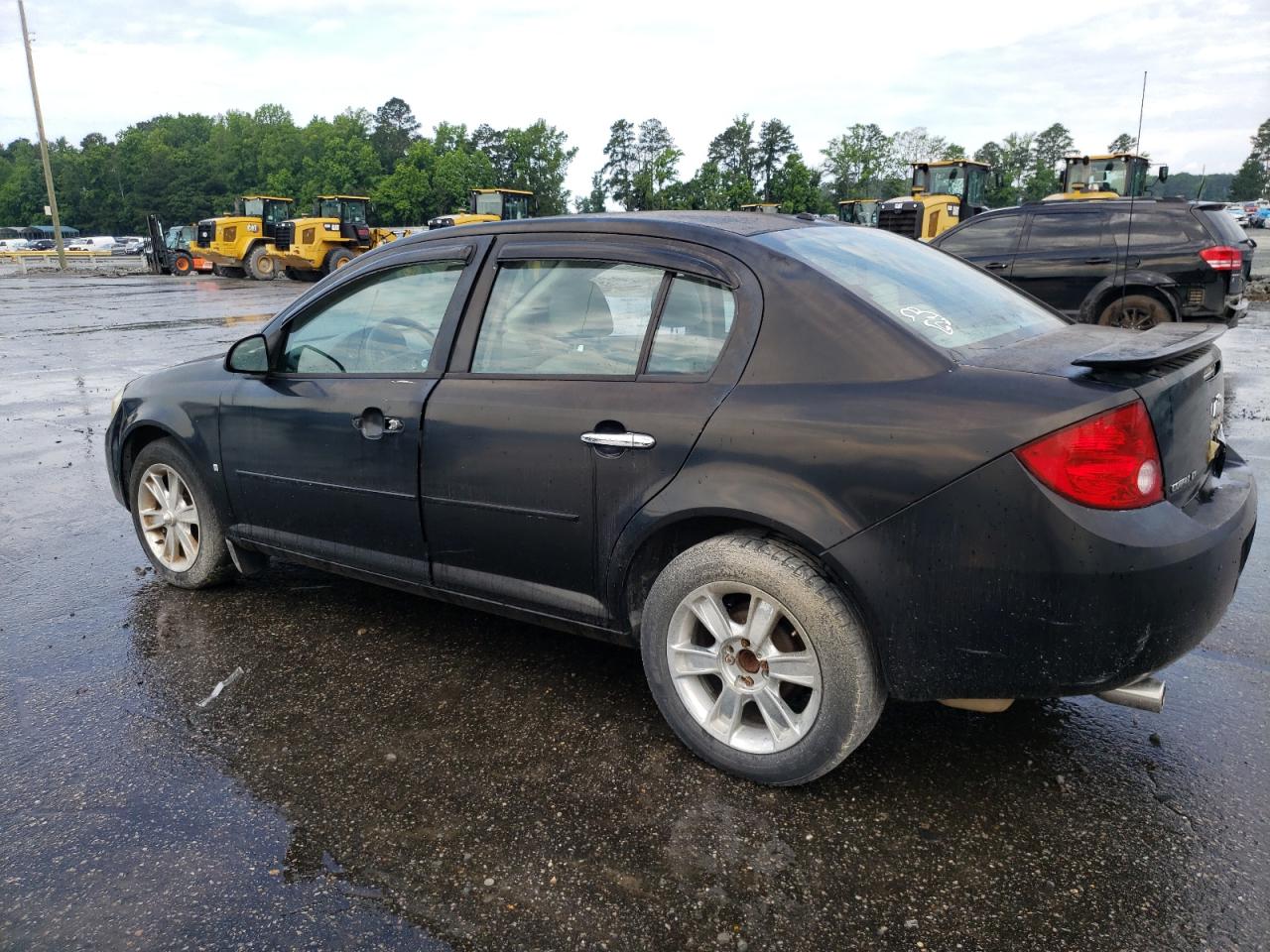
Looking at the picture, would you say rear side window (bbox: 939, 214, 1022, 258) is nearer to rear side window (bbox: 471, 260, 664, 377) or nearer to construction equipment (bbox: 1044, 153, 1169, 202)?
rear side window (bbox: 471, 260, 664, 377)

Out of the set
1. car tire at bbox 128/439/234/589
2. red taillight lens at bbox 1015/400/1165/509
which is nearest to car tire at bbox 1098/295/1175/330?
red taillight lens at bbox 1015/400/1165/509

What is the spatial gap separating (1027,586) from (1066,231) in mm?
9072

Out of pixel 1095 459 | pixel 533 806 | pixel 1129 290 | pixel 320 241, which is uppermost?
pixel 320 241

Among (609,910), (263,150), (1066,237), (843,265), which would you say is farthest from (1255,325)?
(263,150)

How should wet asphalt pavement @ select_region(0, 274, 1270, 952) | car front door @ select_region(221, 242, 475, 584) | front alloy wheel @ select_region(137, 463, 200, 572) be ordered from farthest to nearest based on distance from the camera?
front alloy wheel @ select_region(137, 463, 200, 572), car front door @ select_region(221, 242, 475, 584), wet asphalt pavement @ select_region(0, 274, 1270, 952)

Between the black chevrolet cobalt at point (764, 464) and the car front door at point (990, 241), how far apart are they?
7571 millimetres

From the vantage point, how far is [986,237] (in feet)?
34.9

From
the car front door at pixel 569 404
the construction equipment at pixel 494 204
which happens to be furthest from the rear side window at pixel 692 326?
the construction equipment at pixel 494 204

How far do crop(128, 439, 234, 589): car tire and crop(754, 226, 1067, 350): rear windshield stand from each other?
2794mm

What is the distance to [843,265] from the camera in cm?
299

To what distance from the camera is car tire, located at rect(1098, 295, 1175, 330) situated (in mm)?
9656

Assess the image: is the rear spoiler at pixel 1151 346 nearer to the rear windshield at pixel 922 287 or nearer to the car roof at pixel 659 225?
the rear windshield at pixel 922 287

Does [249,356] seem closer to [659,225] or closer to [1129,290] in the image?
[659,225]

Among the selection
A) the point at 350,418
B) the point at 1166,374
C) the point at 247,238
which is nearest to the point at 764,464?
the point at 1166,374
